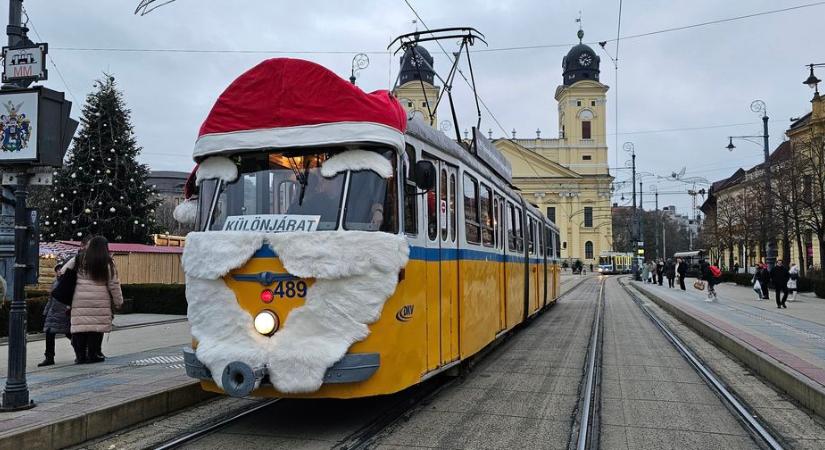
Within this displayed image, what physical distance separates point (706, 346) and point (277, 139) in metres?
10.4

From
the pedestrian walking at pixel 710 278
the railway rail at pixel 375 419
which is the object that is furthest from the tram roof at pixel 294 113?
the pedestrian walking at pixel 710 278

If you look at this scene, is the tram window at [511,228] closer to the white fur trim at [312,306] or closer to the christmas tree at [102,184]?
the white fur trim at [312,306]

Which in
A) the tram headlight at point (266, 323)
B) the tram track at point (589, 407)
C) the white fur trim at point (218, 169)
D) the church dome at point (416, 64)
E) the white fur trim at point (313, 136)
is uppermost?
the church dome at point (416, 64)

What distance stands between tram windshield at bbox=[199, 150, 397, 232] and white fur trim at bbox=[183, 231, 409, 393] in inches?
9.3

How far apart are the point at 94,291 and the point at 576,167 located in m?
90.0

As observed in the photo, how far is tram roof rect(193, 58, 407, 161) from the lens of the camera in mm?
5938

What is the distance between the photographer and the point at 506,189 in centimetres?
1172

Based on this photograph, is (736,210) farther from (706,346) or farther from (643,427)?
(643,427)

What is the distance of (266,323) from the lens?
18.6 feet

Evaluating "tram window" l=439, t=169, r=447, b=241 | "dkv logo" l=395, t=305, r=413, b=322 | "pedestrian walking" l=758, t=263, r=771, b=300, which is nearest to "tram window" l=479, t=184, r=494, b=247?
"tram window" l=439, t=169, r=447, b=241

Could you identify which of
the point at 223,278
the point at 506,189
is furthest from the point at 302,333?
the point at 506,189

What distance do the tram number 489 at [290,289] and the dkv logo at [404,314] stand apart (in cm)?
90

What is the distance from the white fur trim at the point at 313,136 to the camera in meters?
5.90

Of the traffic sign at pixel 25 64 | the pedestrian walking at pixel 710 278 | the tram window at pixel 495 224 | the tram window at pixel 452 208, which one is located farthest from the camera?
the pedestrian walking at pixel 710 278
